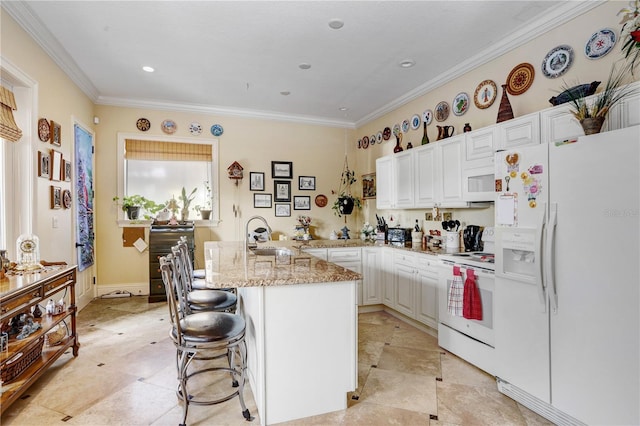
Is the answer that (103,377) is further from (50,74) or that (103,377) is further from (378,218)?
(378,218)

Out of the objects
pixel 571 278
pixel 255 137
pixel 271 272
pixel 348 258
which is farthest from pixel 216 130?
pixel 571 278

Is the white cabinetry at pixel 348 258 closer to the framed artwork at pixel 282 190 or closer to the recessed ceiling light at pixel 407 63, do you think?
the framed artwork at pixel 282 190

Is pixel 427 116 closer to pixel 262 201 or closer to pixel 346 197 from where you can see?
pixel 346 197

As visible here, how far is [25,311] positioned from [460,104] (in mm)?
4507

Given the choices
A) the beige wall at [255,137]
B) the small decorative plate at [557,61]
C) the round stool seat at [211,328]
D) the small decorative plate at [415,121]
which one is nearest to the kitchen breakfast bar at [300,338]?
the round stool seat at [211,328]

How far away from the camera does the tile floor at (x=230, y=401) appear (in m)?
2.05

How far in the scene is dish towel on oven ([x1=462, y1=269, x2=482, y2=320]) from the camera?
265 cm

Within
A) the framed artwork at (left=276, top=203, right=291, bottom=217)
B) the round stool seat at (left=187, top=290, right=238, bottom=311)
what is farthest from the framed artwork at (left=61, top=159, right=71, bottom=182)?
the framed artwork at (left=276, top=203, right=291, bottom=217)

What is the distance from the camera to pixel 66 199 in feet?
11.9

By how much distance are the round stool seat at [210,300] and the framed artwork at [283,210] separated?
2988mm

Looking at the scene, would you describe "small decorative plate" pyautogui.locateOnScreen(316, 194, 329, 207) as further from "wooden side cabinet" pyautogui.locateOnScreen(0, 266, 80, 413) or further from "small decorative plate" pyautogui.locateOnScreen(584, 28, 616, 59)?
"small decorative plate" pyautogui.locateOnScreen(584, 28, 616, 59)

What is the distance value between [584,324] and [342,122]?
4.92 m

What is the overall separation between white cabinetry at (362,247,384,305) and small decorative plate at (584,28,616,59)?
9.23 feet

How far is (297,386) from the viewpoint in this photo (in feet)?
6.70
